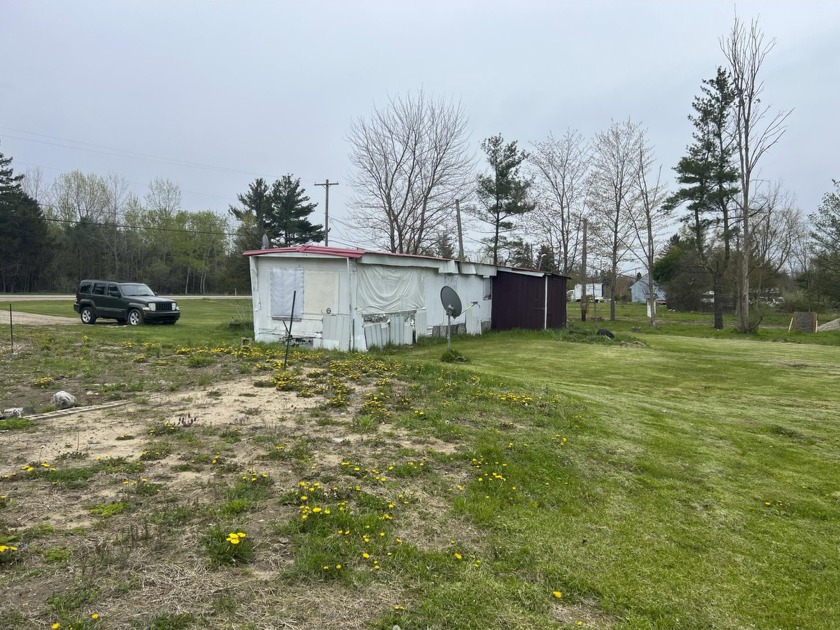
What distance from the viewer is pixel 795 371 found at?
1211 centimetres

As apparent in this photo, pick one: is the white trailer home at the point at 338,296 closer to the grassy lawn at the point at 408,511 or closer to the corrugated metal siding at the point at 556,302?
the grassy lawn at the point at 408,511

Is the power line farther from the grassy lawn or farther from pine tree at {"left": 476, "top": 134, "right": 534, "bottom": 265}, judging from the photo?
the grassy lawn

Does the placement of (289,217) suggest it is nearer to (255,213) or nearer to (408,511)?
(255,213)

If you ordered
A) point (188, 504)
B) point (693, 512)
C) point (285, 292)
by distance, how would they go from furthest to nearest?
point (285, 292) < point (693, 512) < point (188, 504)

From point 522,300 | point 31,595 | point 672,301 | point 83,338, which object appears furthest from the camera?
point 672,301

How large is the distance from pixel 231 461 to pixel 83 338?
9478 mm

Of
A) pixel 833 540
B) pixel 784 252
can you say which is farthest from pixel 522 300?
pixel 784 252

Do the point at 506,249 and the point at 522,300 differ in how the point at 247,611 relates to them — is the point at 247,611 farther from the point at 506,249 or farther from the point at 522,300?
the point at 506,249

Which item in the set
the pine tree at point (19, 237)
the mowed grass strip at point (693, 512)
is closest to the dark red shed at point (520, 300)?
the mowed grass strip at point (693, 512)

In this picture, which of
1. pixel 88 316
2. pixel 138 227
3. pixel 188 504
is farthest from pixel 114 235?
pixel 188 504

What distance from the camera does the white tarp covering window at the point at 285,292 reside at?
13.4 m

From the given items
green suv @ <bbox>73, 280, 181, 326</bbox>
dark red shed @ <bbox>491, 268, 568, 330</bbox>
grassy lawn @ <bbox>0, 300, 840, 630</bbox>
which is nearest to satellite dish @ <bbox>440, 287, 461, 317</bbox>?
dark red shed @ <bbox>491, 268, 568, 330</bbox>

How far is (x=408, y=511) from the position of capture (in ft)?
11.4

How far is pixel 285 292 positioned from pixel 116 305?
366 inches
